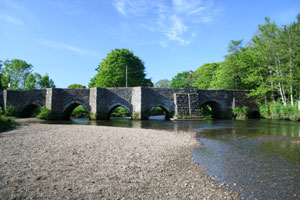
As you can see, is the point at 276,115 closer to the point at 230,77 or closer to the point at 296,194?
the point at 230,77

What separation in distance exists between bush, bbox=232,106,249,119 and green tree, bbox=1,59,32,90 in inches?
1705

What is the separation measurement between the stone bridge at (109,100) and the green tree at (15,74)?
1698 centimetres

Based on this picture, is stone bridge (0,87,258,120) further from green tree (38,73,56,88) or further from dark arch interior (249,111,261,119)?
green tree (38,73,56,88)

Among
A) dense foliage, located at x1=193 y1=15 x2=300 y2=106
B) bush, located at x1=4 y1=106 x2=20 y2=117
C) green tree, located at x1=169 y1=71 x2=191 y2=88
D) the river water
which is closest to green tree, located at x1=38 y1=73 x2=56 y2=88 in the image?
bush, located at x1=4 y1=106 x2=20 y2=117

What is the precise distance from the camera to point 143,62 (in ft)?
141

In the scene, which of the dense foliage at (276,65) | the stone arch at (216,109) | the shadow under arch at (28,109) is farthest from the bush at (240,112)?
the shadow under arch at (28,109)

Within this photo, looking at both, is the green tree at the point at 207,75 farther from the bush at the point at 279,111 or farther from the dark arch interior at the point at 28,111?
the dark arch interior at the point at 28,111

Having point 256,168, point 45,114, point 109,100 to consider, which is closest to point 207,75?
point 109,100

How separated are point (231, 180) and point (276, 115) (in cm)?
2368

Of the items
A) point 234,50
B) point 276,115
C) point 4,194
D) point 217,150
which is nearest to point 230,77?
point 234,50

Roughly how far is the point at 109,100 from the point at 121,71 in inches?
546

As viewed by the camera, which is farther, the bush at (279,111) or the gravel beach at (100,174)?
the bush at (279,111)

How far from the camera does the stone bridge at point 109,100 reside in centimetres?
2412

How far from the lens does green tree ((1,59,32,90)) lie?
41.1m
